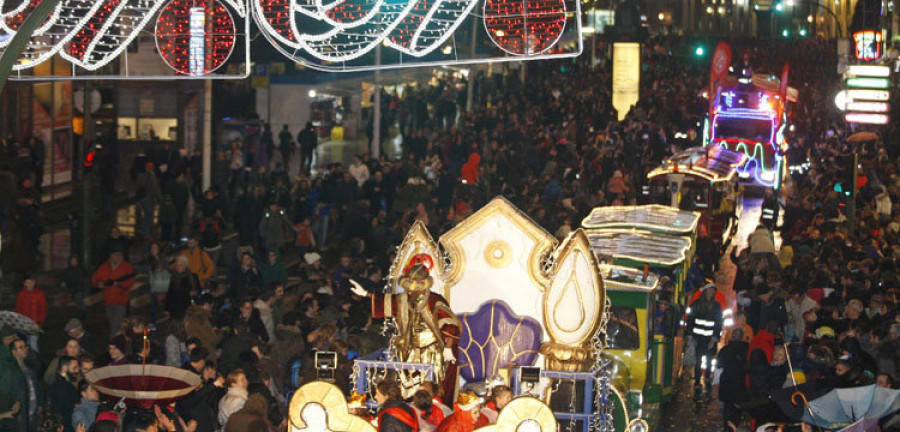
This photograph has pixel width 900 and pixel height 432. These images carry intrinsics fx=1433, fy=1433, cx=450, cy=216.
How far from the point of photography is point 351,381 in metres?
13.2

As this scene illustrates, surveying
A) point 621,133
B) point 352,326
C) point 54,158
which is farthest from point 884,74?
point 352,326

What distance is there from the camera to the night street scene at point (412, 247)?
40.5 ft

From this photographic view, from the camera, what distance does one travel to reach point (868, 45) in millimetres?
39531

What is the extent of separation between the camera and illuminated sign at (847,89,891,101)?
34.1 metres

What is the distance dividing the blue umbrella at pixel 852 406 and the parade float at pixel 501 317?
1603 millimetres

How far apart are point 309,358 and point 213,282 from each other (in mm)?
5606

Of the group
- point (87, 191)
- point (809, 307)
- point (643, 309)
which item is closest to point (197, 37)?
point (643, 309)

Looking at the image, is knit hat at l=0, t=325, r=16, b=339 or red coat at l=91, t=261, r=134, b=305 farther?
red coat at l=91, t=261, r=134, b=305

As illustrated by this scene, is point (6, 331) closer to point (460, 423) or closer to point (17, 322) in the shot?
point (17, 322)

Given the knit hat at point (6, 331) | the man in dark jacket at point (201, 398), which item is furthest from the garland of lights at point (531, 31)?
the knit hat at point (6, 331)

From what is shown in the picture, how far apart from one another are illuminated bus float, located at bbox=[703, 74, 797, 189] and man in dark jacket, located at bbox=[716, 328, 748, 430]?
20835mm

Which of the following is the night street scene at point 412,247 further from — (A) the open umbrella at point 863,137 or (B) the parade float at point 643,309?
(A) the open umbrella at point 863,137

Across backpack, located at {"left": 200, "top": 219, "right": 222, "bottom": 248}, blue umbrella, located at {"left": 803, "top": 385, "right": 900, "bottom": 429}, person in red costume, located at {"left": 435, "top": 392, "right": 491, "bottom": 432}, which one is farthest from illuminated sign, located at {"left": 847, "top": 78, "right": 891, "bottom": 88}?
person in red costume, located at {"left": 435, "top": 392, "right": 491, "bottom": 432}

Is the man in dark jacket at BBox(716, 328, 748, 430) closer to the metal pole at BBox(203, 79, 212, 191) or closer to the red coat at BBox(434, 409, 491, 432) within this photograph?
the red coat at BBox(434, 409, 491, 432)
